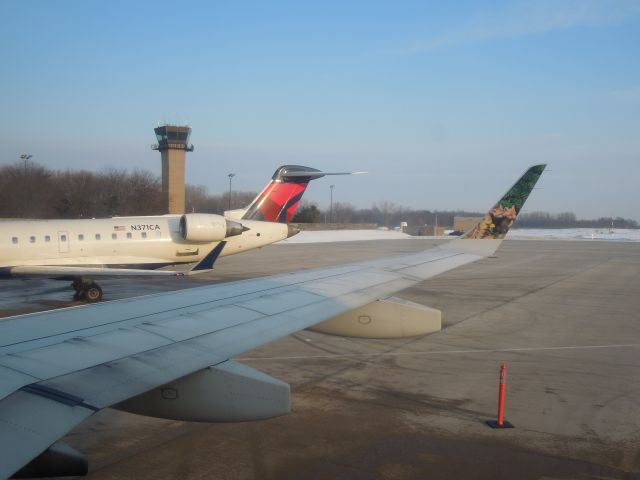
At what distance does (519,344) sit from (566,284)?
12.2m

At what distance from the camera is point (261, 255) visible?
3678 cm

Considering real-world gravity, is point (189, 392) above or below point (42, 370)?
below

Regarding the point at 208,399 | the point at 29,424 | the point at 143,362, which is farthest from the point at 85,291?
the point at 29,424

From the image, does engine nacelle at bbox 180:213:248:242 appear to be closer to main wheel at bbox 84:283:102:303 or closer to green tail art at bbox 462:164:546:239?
main wheel at bbox 84:283:102:303

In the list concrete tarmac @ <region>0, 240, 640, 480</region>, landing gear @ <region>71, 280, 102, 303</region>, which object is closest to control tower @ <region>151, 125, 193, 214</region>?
landing gear @ <region>71, 280, 102, 303</region>

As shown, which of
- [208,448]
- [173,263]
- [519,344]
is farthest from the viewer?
[173,263]

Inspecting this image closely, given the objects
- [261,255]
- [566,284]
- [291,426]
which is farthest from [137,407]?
[261,255]

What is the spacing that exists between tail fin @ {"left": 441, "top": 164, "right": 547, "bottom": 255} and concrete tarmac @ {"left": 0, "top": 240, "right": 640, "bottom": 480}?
210cm

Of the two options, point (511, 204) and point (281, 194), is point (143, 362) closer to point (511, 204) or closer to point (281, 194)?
point (511, 204)

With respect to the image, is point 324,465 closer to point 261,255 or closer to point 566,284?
point 566,284

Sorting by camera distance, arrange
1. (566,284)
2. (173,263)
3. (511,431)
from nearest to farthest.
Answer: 1. (511,431)
2. (173,263)
3. (566,284)

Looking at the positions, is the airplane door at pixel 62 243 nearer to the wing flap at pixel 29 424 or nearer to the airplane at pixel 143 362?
the airplane at pixel 143 362

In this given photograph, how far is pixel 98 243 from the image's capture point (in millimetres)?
18266

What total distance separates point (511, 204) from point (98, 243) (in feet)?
44.8
